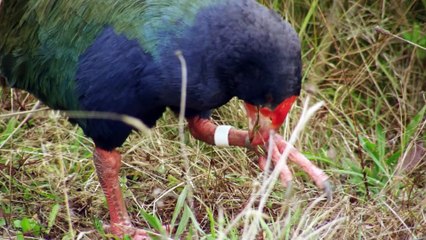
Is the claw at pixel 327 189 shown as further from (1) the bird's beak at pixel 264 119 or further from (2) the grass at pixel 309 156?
(1) the bird's beak at pixel 264 119

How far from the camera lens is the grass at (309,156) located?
3115mm

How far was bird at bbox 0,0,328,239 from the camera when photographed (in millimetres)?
2773

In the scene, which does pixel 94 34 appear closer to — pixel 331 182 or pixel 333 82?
pixel 331 182

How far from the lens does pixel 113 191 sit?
3170mm

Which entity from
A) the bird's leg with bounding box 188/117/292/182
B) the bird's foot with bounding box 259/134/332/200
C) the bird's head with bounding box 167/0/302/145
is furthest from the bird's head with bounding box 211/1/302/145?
the bird's leg with bounding box 188/117/292/182

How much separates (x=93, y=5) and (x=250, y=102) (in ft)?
1.70

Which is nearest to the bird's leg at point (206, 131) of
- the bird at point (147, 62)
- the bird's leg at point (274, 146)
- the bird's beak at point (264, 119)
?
the bird's leg at point (274, 146)

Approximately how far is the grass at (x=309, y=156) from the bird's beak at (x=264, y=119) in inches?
7.8

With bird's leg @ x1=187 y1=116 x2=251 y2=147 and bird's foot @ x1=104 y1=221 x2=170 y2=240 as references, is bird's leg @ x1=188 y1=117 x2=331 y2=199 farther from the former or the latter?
bird's foot @ x1=104 y1=221 x2=170 y2=240

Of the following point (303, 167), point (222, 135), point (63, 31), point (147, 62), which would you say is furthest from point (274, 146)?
point (63, 31)

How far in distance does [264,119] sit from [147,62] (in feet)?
1.20

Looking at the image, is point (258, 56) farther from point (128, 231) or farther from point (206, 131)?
point (128, 231)

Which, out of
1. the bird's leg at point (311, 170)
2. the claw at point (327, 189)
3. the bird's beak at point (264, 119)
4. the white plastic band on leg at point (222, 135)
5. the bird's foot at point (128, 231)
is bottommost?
the bird's foot at point (128, 231)

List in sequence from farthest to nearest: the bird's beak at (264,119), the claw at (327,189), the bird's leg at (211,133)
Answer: the bird's leg at (211,133), the claw at (327,189), the bird's beak at (264,119)
